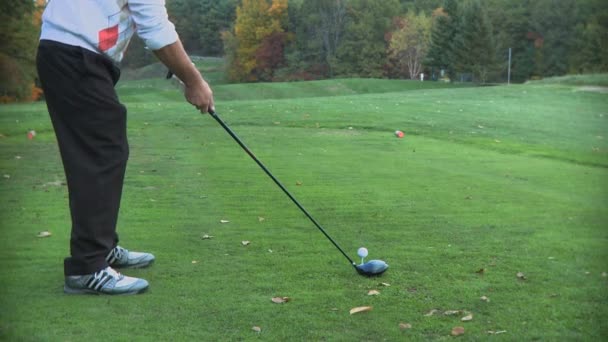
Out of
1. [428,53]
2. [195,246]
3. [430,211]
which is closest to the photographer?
[195,246]

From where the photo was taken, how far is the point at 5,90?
15570 millimetres

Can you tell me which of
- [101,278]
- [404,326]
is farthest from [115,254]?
[404,326]

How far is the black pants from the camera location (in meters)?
2.82

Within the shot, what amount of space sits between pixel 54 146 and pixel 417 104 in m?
8.41

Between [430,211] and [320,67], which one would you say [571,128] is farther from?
[320,67]

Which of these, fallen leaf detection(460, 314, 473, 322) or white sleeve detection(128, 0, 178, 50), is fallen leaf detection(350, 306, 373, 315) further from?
white sleeve detection(128, 0, 178, 50)

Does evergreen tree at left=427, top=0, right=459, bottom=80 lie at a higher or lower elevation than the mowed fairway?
higher

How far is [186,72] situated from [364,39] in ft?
69.3

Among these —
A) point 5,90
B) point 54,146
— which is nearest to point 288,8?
point 5,90

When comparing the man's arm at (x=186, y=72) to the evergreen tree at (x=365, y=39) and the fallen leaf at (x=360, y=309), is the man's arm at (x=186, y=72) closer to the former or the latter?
the fallen leaf at (x=360, y=309)

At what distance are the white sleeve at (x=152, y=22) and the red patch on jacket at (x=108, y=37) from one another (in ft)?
0.37

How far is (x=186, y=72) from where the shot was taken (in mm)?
2928

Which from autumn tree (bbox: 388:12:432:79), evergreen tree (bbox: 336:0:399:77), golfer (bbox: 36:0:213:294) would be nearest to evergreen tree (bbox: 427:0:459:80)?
autumn tree (bbox: 388:12:432:79)

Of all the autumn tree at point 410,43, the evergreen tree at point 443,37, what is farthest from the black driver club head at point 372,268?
the evergreen tree at point 443,37
